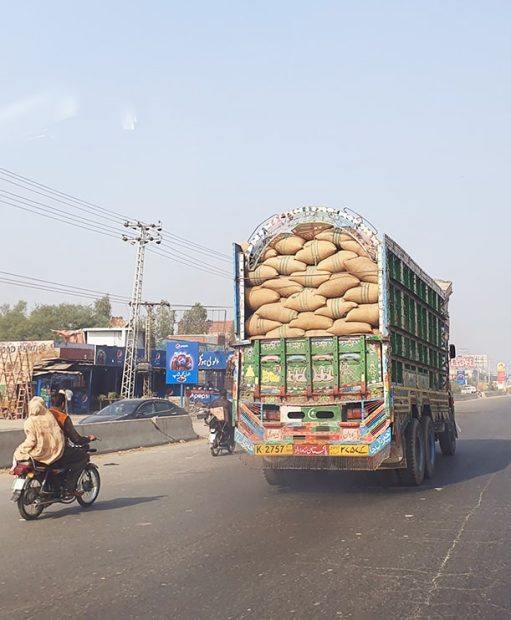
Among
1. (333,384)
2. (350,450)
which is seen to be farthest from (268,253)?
(350,450)

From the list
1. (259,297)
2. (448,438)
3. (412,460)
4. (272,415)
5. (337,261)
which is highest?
(337,261)

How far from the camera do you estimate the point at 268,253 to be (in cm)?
1034

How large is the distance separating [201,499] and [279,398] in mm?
1820

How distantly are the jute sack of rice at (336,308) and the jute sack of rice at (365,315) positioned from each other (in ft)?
0.24

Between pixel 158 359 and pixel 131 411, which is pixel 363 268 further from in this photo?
pixel 158 359

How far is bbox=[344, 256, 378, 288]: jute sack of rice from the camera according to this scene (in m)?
9.52

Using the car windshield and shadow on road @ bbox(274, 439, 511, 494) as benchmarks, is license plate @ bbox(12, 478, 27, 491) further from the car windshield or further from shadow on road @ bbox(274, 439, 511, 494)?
the car windshield

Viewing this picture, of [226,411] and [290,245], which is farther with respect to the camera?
[226,411]

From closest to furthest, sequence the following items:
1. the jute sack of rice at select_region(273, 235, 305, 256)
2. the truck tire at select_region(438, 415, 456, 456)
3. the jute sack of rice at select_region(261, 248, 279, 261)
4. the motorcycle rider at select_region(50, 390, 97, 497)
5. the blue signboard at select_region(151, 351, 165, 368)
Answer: the motorcycle rider at select_region(50, 390, 97, 497) < the jute sack of rice at select_region(273, 235, 305, 256) < the jute sack of rice at select_region(261, 248, 279, 261) < the truck tire at select_region(438, 415, 456, 456) < the blue signboard at select_region(151, 351, 165, 368)

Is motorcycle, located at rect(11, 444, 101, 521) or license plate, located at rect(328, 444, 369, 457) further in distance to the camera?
license plate, located at rect(328, 444, 369, 457)

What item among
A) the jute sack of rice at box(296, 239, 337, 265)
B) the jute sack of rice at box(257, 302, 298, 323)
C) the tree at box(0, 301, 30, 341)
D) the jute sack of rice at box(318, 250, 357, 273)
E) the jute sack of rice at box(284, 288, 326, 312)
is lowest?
the jute sack of rice at box(257, 302, 298, 323)

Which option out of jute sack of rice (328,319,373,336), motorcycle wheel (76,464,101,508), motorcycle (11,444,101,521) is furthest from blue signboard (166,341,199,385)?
motorcycle (11,444,101,521)

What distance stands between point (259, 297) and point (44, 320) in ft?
208

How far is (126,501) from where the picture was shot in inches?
377
